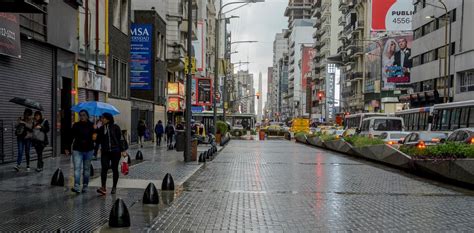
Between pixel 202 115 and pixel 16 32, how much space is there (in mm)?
46562

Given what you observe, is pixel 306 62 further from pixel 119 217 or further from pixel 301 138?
pixel 119 217

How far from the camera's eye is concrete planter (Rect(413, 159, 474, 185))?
48.3 ft

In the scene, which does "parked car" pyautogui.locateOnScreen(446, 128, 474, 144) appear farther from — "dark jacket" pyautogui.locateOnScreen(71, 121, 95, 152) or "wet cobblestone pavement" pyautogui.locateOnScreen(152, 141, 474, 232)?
"dark jacket" pyautogui.locateOnScreen(71, 121, 95, 152)

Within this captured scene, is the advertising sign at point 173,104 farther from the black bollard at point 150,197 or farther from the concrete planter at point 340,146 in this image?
the black bollard at point 150,197

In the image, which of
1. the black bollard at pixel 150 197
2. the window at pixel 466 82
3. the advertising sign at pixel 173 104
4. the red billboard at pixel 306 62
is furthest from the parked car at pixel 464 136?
the red billboard at pixel 306 62

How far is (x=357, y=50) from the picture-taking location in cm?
9362

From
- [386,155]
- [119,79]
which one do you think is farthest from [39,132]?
[119,79]

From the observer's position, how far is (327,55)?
127250 millimetres

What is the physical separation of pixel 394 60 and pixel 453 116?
153 feet

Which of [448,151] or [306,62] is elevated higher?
[306,62]

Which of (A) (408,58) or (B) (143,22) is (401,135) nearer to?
(B) (143,22)

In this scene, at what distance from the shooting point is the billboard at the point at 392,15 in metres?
83.7

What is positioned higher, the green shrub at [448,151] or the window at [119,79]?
the window at [119,79]

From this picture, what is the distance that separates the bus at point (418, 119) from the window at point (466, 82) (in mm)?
11351
